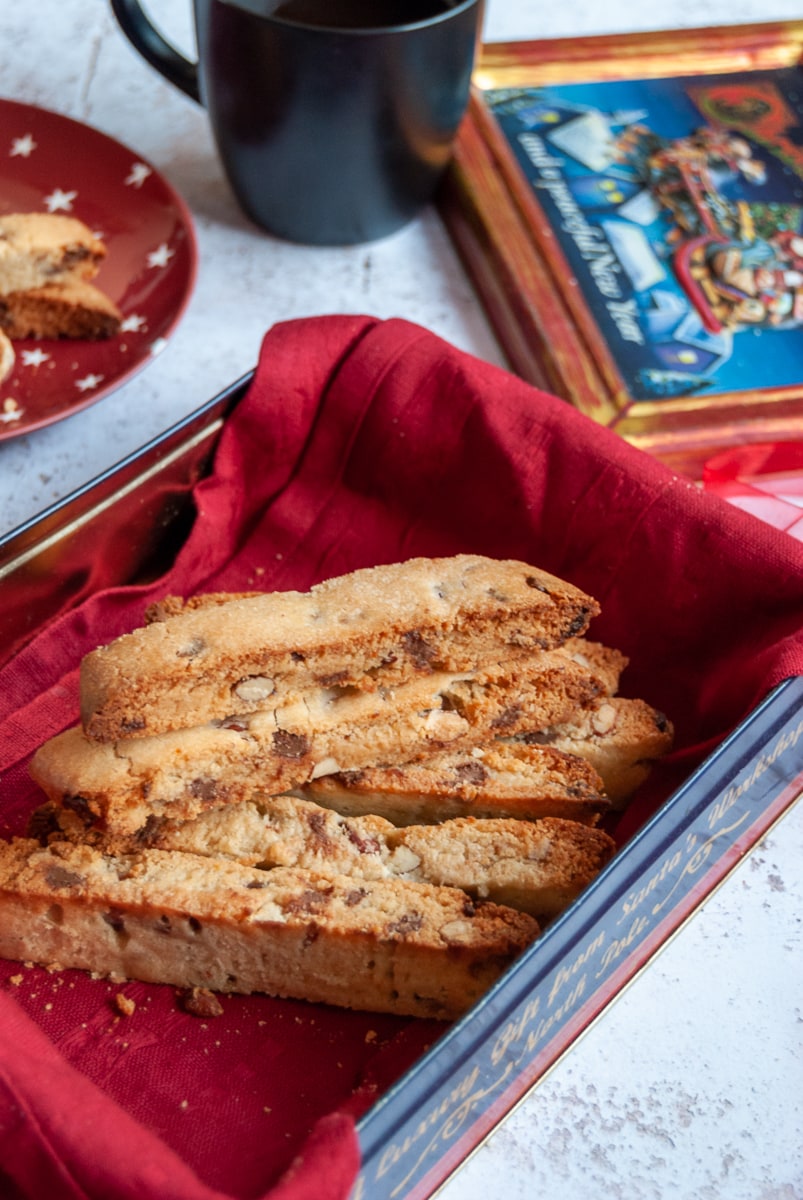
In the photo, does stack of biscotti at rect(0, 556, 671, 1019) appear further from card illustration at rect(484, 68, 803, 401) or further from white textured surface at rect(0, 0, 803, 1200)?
card illustration at rect(484, 68, 803, 401)

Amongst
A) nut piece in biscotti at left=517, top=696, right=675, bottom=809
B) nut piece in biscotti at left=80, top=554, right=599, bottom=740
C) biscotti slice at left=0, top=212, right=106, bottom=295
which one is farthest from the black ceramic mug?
nut piece in biscotti at left=517, top=696, right=675, bottom=809

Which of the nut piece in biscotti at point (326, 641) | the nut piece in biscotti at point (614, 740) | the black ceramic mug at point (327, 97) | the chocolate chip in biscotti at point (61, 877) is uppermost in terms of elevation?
the black ceramic mug at point (327, 97)

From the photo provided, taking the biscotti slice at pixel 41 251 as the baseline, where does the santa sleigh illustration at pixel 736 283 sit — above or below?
below

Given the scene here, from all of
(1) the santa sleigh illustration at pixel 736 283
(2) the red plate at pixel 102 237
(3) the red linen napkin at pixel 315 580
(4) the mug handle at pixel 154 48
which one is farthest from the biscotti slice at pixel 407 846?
(4) the mug handle at pixel 154 48

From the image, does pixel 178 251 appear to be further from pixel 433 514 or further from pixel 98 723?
pixel 98 723

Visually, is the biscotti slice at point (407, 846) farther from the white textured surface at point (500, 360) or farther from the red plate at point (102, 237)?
the red plate at point (102, 237)

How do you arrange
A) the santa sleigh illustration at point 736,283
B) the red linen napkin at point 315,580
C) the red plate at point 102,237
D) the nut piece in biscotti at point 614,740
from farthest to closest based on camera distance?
the santa sleigh illustration at point 736,283, the red plate at point 102,237, the nut piece in biscotti at point 614,740, the red linen napkin at point 315,580
